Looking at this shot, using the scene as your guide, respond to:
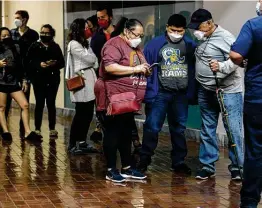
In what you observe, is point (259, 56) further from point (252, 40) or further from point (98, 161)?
point (98, 161)

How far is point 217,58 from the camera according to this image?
25.3 ft

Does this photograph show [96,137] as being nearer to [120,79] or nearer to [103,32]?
[103,32]

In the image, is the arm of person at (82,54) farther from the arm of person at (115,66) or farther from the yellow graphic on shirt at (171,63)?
the arm of person at (115,66)

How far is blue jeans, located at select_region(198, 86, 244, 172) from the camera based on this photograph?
7777 millimetres

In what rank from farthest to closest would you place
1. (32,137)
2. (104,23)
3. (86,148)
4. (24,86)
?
(24,86), (32,137), (104,23), (86,148)

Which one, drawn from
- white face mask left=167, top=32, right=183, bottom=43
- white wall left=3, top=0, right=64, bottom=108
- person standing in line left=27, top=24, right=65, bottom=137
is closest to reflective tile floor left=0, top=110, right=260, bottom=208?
white face mask left=167, top=32, right=183, bottom=43

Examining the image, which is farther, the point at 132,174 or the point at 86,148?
the point at 86,148

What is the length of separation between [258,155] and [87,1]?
381 inches

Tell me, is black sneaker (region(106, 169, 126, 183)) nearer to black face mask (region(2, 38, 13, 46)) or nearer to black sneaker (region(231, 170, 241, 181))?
black sneaker (region(231, 170, 241, 181))

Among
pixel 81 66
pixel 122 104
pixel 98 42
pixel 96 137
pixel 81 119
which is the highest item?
pixel 98 42

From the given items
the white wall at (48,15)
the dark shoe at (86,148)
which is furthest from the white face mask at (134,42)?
the white wall at (48,15)

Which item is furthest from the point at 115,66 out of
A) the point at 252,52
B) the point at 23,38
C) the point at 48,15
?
the point at 48,15

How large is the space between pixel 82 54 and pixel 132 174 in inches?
90.0

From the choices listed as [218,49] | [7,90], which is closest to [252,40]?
[218,49]
